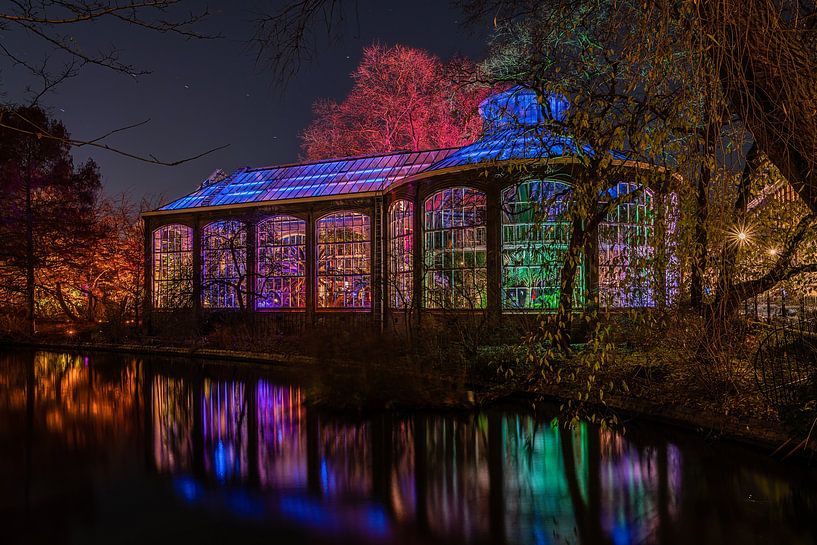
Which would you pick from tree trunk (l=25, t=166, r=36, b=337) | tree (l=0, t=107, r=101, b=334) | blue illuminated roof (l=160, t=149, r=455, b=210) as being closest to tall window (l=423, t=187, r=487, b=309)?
blue illuminated roof (l=160, t=149, r=455, b=210)

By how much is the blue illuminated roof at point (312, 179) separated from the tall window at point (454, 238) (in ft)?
11.5

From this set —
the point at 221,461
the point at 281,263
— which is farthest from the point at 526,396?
the point at 281,263

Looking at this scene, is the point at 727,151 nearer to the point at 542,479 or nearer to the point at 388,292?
the point at 542,479

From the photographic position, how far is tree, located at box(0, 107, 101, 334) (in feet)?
89.3

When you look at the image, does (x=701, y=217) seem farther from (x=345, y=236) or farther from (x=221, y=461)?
(x=345, y=236)

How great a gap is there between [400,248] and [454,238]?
2878 millimetres

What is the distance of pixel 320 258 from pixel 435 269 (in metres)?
6.30

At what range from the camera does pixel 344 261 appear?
77.7 feet

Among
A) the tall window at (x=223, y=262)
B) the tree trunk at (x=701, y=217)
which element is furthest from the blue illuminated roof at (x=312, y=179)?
the tree trunk at (x=701, y=217)

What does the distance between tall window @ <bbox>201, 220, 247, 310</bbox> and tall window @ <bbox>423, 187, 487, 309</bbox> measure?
8525mm

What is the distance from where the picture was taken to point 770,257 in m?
8.59

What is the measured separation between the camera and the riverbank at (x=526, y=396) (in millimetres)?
8312

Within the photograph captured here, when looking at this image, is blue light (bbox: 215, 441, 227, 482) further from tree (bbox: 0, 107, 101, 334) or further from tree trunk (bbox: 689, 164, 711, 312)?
tree (bbox: 0, 107, 101, 334)

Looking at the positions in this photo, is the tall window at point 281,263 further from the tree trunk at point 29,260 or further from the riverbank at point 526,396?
the riverbank at point 526,396
